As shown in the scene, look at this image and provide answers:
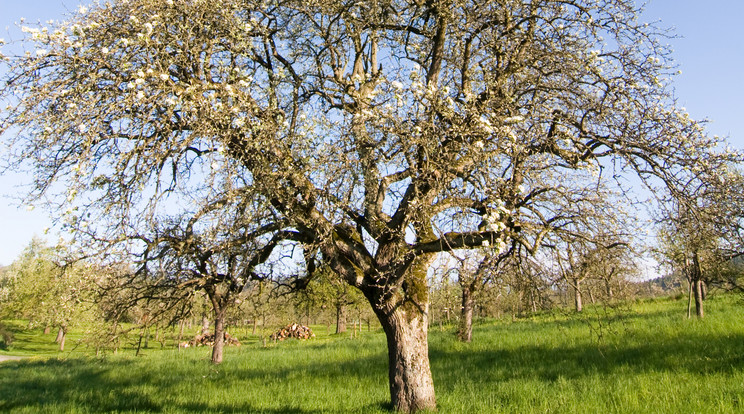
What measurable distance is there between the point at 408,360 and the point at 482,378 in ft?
17.5

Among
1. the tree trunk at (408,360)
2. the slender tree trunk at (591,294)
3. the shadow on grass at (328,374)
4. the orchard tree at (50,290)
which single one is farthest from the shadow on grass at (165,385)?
the slender tree trunk at (591,294)

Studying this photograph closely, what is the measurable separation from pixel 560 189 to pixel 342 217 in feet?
13.8

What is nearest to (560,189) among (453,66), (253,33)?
(453,66)

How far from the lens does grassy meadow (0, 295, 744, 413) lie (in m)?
9.63

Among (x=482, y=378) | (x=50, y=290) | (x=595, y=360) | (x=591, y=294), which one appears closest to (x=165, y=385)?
(x=50, y=290)

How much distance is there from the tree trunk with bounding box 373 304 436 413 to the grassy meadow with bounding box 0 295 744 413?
1.72ft

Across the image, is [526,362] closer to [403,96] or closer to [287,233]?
[287,233]

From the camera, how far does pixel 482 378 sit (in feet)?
43.4

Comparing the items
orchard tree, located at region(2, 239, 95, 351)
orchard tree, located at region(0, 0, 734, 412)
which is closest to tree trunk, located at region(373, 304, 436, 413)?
orchard tree, located at region(0, 0, 734, 412)

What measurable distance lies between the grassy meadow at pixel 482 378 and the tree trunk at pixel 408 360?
0.52 metres

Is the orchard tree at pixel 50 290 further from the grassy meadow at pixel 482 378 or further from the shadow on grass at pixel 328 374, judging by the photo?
the shadow on grass at pixel 328 374

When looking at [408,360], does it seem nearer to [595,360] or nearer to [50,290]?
[595,360]

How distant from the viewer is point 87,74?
24.5 feet

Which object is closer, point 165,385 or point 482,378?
point 482,378
